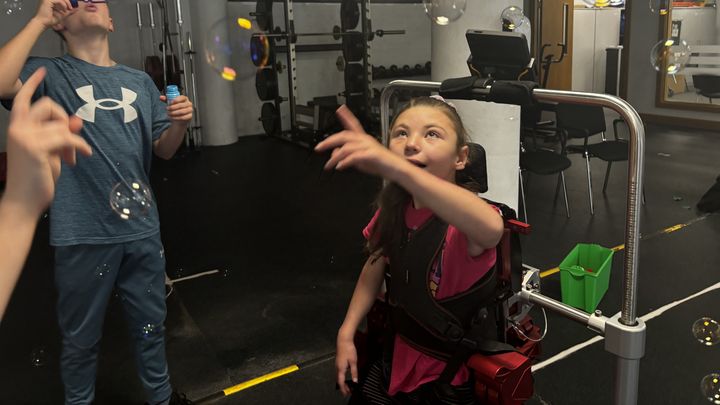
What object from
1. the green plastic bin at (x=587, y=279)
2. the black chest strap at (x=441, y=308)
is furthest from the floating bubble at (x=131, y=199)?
the green plastic bin at (x=587, y=279)

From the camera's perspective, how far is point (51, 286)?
156 inches

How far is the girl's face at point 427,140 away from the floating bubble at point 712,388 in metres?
1.62

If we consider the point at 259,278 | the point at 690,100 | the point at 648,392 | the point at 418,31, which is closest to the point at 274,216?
the point at 259,278

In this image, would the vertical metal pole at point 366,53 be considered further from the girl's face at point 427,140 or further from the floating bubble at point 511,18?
the girl's face at point 427,140

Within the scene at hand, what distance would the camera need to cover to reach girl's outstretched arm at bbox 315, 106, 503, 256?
1051 mm

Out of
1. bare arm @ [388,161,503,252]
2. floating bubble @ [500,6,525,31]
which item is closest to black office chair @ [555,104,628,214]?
floating bubble @ [500,6,525,31]

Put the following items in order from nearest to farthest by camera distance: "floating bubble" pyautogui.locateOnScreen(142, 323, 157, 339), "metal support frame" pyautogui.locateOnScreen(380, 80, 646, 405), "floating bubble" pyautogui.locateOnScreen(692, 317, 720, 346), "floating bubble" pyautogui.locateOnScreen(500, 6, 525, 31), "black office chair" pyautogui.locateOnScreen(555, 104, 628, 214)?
"metal support frame" pyautogui.locateOnScreen(380, 80, 646, 405), "floating bubble" pyautogui.locateOnScreen(142, 323, 157, 339), "floating bubble" pyautogui.locateOnScreen(692, 317, 720, 346), "floating bubble" pyautogui.locateOnScreen(500, 6, 525, 31), "black office chair" pyautogui.locateOnScreen(555, 104, 628, 214)

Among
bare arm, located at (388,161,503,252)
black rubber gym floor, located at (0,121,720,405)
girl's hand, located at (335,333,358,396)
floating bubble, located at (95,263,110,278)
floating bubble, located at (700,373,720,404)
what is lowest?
black rubber gym floor, located at (0,121,720,405)

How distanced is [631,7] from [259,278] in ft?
29.5

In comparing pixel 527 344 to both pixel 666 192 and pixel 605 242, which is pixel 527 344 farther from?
pixel 666 192

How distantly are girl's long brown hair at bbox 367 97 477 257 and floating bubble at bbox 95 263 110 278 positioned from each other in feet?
3.21

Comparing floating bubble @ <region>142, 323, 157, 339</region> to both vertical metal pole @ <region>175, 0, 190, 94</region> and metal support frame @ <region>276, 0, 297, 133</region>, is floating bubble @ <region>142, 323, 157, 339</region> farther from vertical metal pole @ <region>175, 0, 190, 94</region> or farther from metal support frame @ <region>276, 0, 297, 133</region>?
metal support frame @ <region>276, 0, 297, 133</region>

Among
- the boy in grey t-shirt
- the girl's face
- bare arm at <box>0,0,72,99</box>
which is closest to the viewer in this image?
the girl's face

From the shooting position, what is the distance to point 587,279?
10.9 feet
